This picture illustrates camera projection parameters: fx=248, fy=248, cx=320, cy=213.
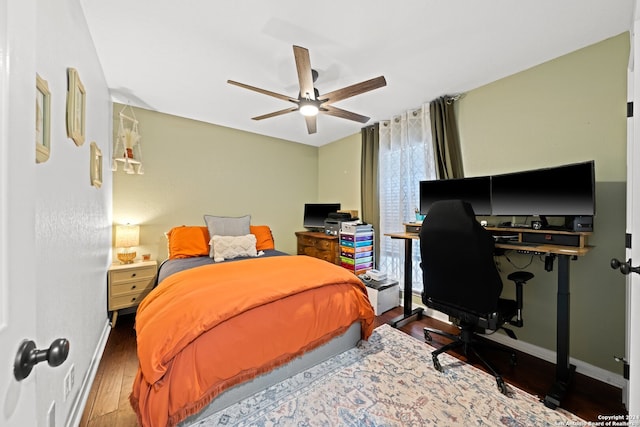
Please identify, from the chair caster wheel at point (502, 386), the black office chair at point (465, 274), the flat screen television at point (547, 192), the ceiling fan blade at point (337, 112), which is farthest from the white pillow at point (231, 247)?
the flat screen television at point (547, 192)

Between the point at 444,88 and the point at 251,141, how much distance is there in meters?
2.79

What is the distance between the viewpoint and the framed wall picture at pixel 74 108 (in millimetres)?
1312

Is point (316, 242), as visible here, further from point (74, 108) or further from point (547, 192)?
point (74, 108)

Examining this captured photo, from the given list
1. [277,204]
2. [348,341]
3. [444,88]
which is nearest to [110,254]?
[277,204]

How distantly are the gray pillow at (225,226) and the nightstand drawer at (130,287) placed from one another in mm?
833

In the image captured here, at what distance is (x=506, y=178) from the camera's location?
2.16 m

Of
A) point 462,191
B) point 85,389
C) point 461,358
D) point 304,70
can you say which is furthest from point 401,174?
point 85,389

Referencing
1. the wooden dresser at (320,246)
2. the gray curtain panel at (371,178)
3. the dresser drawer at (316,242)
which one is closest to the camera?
the gray curtain panel at (371,178)

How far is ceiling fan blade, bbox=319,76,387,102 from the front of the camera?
1.84m

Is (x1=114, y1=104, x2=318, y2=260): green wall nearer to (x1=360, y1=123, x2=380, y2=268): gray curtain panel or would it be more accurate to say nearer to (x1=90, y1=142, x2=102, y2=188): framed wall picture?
(x1=90, y1=142, x2=102, y2=188): framed wall picture

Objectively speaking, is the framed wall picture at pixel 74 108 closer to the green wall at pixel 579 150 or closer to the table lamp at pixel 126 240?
the table lamp at pixel 126 240

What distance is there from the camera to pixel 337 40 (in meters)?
1.86

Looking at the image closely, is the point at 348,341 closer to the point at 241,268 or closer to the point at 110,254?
the point at 241,268

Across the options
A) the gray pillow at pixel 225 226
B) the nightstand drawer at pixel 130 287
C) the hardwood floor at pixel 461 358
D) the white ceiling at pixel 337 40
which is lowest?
the hardwood floor at pixel 461 358
